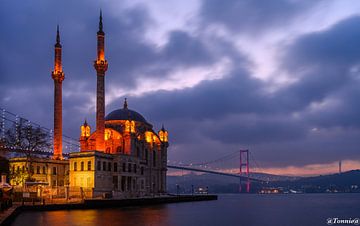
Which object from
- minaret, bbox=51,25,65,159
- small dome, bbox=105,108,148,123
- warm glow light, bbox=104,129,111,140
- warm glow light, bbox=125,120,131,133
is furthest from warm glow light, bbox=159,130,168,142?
minaret, bbox=51,25,65,159

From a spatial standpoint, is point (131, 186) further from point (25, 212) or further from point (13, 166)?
point (25, 212)

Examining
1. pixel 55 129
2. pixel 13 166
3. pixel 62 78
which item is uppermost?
pixel 62 78

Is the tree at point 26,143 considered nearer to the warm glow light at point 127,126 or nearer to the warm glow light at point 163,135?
the warm glow light at point 127,126

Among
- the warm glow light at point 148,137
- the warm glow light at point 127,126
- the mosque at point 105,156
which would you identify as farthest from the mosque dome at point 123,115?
the warm glow light at point 127,126

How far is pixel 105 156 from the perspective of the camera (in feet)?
241

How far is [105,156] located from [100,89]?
10.3 meters

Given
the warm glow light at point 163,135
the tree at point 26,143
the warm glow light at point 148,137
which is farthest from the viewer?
the warm glow light at point 163,135

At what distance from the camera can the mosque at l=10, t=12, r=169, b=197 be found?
7256 centimetres

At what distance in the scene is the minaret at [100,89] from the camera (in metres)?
74.9

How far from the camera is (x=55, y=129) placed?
3172 inches

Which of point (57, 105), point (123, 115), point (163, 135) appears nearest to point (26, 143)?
point (57, 105)

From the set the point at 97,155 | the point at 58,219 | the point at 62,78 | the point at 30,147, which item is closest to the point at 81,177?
the point at 97,155

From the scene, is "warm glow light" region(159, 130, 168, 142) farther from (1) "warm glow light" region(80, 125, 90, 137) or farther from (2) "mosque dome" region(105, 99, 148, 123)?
(1) "warm glow light" region(80, 125, 90, 137)

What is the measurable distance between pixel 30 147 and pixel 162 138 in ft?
109
